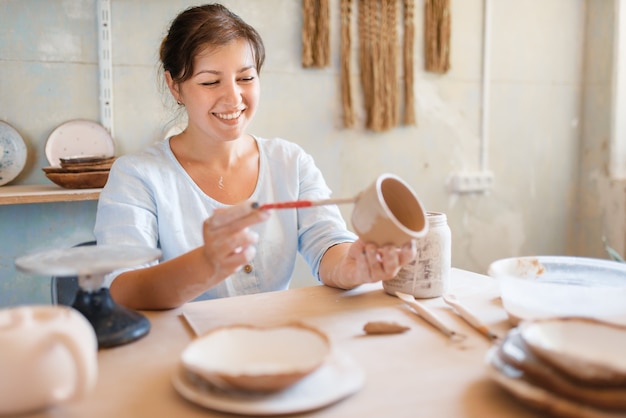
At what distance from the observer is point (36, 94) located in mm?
2330

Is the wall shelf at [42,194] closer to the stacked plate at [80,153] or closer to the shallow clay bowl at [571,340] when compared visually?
the stacked plate at [80,153]

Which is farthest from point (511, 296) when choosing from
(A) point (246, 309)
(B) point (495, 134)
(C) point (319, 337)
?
(B) point (495, 134)

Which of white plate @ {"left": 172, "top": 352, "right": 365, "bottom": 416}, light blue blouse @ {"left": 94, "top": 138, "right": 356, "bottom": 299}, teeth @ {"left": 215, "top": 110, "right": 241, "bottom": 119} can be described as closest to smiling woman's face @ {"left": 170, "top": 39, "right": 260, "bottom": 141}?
teeth @ {"left": 215, "top": 110, "right": 241, "bottom": 119}

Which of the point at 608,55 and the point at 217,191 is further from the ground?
the point at 608,55

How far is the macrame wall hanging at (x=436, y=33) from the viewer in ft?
9.98

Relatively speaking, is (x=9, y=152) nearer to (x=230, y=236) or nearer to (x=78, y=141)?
(x=78, y=141)

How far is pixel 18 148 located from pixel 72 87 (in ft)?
1.06

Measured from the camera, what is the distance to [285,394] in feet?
2.44

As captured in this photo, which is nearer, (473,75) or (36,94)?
(36,94)

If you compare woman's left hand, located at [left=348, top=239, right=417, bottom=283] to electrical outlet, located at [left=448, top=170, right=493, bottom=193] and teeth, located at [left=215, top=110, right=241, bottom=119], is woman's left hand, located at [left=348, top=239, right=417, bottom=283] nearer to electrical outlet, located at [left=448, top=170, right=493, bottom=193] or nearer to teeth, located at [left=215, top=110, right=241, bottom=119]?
teeth, located at [left=215, top=110, right=241, bottom=119]

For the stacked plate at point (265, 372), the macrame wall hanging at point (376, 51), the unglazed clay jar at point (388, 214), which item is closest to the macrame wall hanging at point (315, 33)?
the macrame wall hanging at point (376, 51)

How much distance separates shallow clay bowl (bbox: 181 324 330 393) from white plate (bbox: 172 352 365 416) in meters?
0.01

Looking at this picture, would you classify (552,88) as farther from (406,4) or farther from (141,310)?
(141,310)

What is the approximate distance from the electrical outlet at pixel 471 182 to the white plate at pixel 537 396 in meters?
2.52
